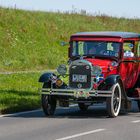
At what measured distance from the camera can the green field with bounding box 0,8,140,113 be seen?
36.0 m

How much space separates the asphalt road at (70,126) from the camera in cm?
1286

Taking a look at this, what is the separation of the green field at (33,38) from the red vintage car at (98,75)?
21.1 ft

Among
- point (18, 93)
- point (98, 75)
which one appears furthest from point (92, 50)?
point (18, 93)

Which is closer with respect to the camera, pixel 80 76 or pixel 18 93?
pixel 80 76

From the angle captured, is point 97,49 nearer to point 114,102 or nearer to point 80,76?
point 80,76

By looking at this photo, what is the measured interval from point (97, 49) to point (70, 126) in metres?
4.20

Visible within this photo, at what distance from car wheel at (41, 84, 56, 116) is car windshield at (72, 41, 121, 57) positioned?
67.0 inches

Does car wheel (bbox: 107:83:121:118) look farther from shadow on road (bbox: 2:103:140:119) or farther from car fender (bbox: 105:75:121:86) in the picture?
shadow on road (bbox: 2:103:140:119)

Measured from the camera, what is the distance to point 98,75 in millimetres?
17203

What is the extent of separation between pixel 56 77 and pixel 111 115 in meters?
1.90

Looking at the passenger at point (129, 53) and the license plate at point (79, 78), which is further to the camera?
the passenger at point (129, 53)

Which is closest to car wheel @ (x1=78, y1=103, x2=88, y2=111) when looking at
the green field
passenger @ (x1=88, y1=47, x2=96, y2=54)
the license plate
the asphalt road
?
the asphalt road

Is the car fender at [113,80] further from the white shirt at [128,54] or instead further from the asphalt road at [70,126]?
the white shirt at [128,54]

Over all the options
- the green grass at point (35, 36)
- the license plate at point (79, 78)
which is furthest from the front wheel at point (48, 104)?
the green grass at point (35, 36)
